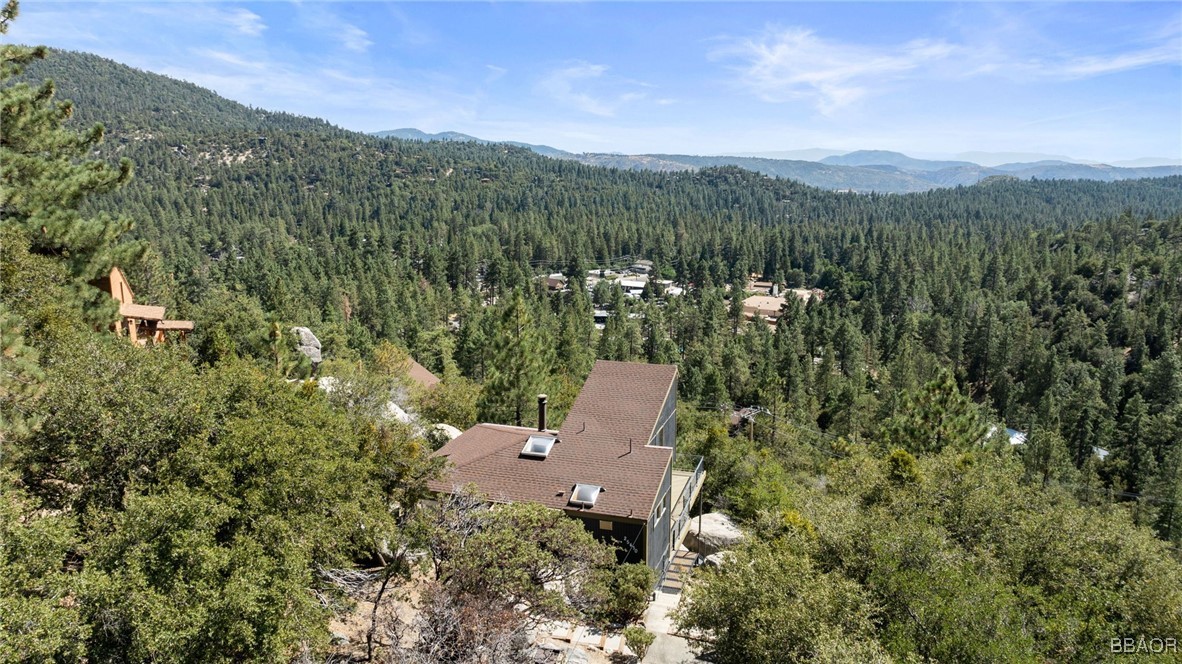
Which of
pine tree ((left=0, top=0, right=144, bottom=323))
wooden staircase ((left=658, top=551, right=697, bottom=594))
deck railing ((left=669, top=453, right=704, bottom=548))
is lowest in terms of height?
wooden staircase ((left=658, top=551, right=697, bottom=594))

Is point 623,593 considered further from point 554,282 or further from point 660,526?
point 554,282

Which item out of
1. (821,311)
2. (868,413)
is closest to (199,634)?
(868,413)

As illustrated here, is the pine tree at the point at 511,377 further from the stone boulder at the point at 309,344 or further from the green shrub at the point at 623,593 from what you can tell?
the green shrub at the point at 623,593

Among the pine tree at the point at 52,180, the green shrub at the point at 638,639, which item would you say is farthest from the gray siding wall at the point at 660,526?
the pine tree at the point at 52,180

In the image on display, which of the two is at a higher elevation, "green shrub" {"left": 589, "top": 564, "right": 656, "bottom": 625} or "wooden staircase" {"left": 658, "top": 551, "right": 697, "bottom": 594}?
"green shrub" {"left": 589, "top": 564, "right": 656, "bottom": 625}

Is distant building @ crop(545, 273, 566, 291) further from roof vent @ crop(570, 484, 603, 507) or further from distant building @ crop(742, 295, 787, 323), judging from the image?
roof vent @ crop(570, 484, 603, 507)

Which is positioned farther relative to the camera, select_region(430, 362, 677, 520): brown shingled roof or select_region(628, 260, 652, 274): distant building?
select_region(628, 260, 652, 274): distant building

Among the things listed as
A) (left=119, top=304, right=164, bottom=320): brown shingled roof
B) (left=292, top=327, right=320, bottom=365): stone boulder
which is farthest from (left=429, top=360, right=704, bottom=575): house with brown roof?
(left=292, top=327, right=320, bottom=365): stone boulder
